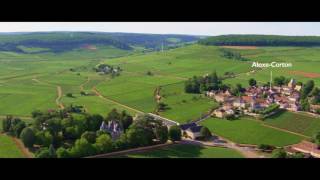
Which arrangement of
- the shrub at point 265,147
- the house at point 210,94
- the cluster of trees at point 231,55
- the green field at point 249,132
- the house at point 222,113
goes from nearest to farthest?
the shrub at point 265,147, the green field at point 249,132, the house at point 222,113, the house at point 210,94, the cluster of trees at point 231,55

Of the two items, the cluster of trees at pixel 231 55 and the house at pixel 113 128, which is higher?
the cluster of trees at pixel 231 55

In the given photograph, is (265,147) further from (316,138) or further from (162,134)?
(162,134)

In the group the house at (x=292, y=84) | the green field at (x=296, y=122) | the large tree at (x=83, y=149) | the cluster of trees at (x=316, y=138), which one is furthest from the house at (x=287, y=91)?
the large tree at (x=83, y=149)

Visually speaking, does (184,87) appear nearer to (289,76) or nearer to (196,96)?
(196,96)

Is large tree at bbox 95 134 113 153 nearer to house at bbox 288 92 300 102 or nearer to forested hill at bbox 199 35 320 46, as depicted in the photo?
house at bbox 288 92 300 102

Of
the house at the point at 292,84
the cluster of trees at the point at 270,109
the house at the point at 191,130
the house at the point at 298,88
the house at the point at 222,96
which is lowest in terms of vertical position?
the house at the point at 191,130

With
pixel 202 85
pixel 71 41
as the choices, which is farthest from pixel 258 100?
pixel 71 41

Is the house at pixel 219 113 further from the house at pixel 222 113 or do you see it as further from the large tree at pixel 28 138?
the large tree at pixel 28 138
